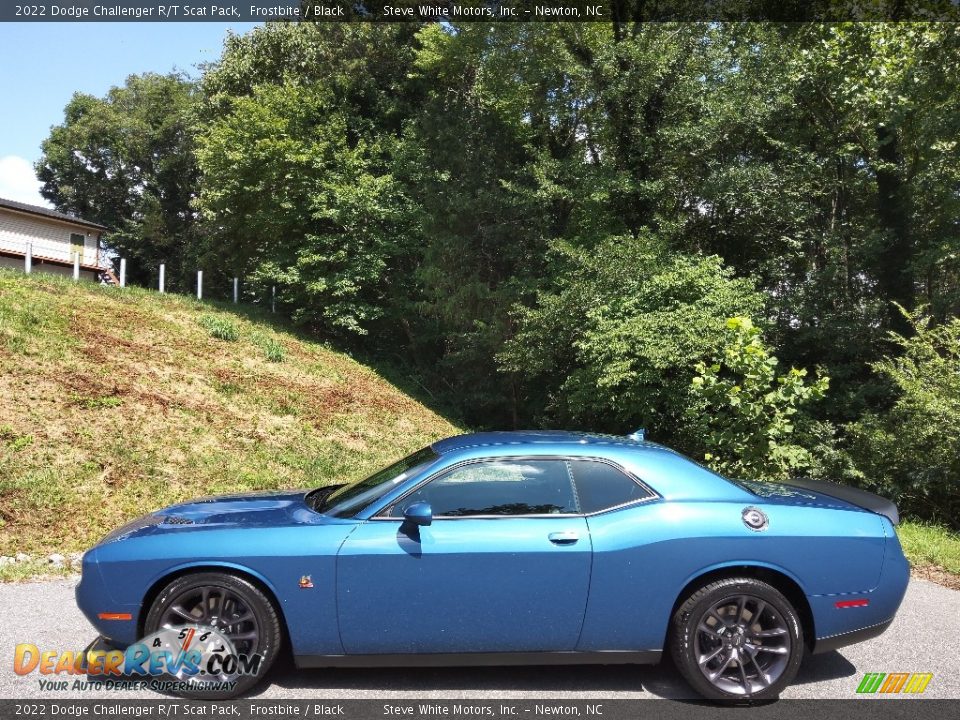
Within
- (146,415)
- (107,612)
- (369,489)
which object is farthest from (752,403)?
(146,415)

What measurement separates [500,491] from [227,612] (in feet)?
5.37

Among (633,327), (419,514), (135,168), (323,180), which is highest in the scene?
(135,168)

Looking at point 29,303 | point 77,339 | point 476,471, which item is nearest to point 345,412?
point 77,339

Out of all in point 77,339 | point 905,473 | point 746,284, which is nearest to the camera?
point 905,473

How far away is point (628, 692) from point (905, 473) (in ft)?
31.4

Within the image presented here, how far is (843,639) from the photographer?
3.87 metres

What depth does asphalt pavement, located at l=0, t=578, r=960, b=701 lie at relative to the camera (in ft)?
12.5

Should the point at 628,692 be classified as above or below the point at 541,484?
below

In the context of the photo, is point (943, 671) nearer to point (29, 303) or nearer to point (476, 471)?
point (476, 471)

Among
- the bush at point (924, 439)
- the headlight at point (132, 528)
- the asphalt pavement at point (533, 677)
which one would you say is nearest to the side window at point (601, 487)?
the asphalt pavement at point (533, 677)

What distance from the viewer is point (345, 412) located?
52.0 feet

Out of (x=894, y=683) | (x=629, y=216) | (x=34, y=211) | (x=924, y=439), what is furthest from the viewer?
(x=34, y=211)

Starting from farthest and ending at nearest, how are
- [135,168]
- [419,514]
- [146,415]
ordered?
[135,168] < [146,415] < [419,514]

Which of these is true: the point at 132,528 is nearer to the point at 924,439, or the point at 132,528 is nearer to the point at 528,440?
the point at 528,440
